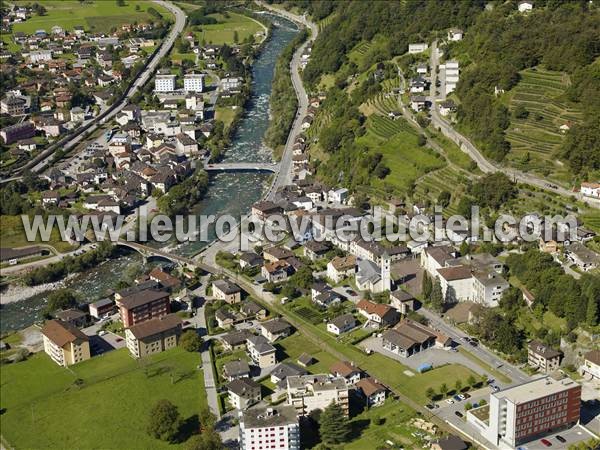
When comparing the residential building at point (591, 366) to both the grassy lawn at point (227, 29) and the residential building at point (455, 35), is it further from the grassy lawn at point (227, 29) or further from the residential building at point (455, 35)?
the grassy lawn at point (227, 29)

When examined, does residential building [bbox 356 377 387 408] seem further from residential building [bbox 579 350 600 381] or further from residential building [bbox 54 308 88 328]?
residential building [bbox 54 308 88 328]

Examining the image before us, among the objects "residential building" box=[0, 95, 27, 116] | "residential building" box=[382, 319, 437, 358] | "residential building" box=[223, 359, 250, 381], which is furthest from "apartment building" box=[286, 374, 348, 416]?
"residential building" box=[0, 95, 27, 116]

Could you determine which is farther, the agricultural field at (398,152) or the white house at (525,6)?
the white house at (525,6)

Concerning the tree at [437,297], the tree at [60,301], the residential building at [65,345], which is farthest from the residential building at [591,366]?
the tree at [60,301]

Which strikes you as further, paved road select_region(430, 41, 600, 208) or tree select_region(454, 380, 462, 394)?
paved road select_region(430, 41, 600, 208)

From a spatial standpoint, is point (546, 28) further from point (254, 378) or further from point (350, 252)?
point (254, 378)
